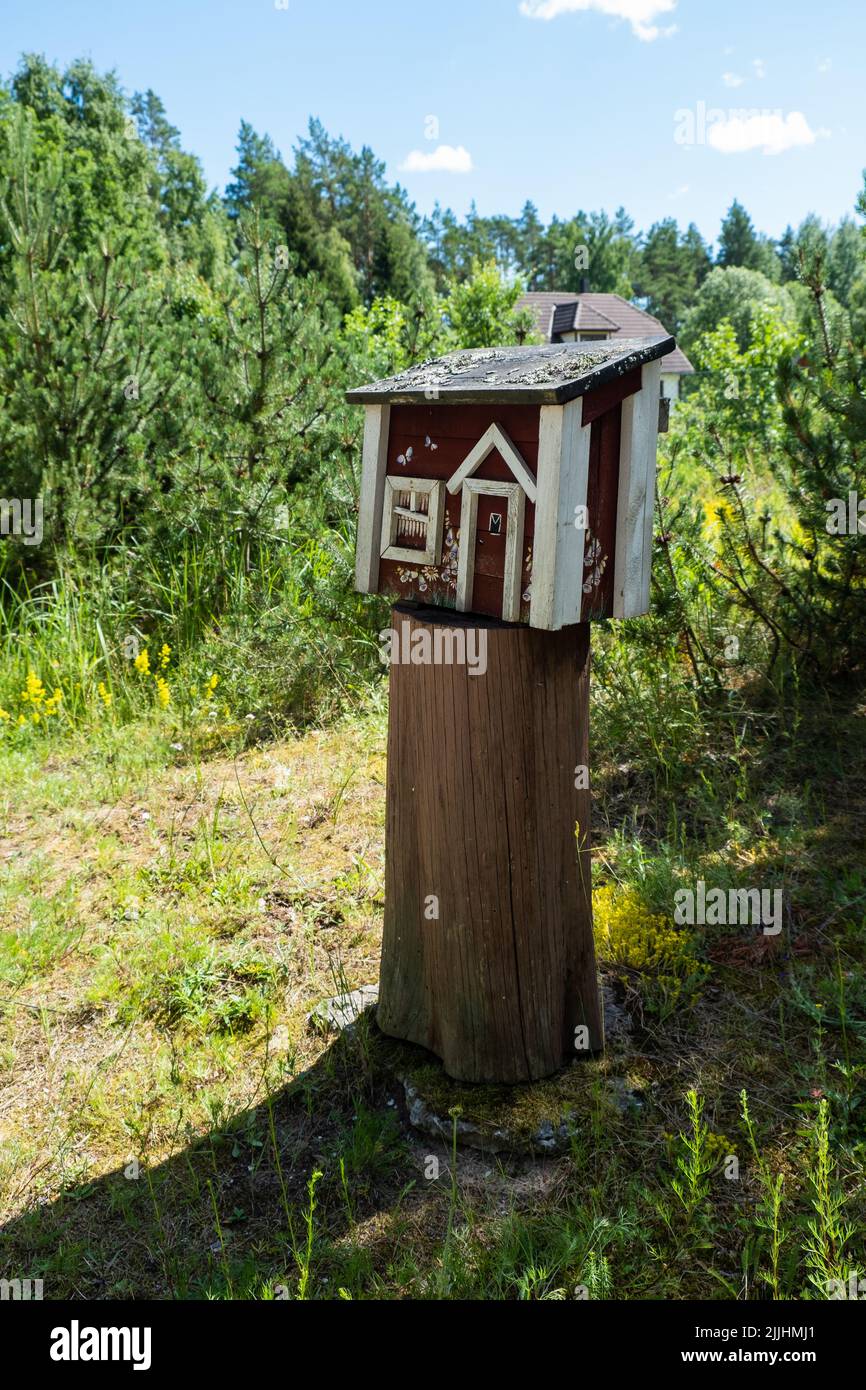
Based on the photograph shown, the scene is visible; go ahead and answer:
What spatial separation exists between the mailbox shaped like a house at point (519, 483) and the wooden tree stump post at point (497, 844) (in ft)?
0.47

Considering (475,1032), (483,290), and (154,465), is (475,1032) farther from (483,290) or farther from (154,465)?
(483,290)

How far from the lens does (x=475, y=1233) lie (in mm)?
2223

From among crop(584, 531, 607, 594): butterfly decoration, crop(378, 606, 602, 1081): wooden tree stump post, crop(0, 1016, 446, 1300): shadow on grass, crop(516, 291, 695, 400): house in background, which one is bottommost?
crop(0, 1016, 446, 1300): shadow on grass

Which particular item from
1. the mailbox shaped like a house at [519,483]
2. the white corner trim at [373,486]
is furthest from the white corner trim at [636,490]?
the white corner trim at [373,486]

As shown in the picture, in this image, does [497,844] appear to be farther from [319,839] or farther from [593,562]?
[319,839]

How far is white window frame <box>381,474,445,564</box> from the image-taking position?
252cm

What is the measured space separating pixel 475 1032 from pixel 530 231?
72.6m

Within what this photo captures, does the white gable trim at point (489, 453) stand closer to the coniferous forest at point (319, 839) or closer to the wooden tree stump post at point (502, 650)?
the wooden tree stump post at point (502, 650)

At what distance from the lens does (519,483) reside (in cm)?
227

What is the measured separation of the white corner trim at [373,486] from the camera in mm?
2703

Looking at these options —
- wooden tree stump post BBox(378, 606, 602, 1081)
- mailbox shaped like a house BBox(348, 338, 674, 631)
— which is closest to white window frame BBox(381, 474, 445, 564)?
mailbox shaped like a house BBox(348, 338, 674, 631)

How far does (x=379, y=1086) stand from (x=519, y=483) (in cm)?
174

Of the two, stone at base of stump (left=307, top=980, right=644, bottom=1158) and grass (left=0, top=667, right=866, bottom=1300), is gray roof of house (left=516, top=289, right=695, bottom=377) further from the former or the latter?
stone at base of stump (left=307, top=980, right=644, bottom=1158)

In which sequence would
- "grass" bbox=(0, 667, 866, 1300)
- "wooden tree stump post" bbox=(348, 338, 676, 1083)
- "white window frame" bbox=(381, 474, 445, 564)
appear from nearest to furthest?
"grass" bbox=(0, 667, 866, 1300) → "wooden tree stump post" bbox=(348, 338, 676, 1083) → "white window frame" bbox=(381, 474, 445, 564)
